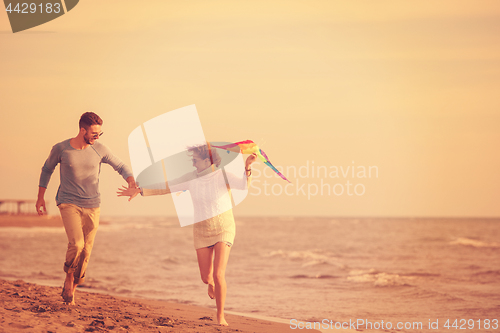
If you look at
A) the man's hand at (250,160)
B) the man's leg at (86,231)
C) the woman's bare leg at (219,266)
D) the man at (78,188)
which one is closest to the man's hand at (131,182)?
the man at (78,188)

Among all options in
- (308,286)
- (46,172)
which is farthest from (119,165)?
(308,286)

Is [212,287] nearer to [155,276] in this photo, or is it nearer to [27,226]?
[155,276]

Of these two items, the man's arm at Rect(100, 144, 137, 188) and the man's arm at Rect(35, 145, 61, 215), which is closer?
the man's arm at Rect(35, 145, 61, 215)

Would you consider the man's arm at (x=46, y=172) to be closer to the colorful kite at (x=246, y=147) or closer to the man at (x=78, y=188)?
the man at (x=78, y=188)

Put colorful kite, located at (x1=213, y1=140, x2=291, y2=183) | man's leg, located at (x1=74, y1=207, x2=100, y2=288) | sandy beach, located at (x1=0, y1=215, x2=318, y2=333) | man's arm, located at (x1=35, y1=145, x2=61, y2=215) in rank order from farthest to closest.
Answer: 1. colorful kite, located at (x1=213, y1=140, x2=291, y2=183)
2. man's leg, located at (x1=74, y1=207, x2=100, y2=288)
3. man's arm, located at (x1=35, y1=145, x2=61, y2=215)
4. sandy beach, located at (x1=0, y1=215, x2=318, y2=333)

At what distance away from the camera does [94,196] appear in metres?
5.54

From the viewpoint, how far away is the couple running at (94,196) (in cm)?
533

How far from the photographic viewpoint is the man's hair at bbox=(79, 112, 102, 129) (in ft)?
17.4

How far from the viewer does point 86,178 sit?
5422 mm

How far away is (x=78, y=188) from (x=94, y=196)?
0.74 ft

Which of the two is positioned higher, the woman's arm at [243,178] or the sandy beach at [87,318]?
the woman's arm at [243,178]

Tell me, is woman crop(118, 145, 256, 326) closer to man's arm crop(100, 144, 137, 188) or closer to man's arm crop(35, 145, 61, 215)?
man's arm crop(100, 144, 137, 188)

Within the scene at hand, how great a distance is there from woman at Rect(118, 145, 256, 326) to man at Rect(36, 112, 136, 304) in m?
0.40

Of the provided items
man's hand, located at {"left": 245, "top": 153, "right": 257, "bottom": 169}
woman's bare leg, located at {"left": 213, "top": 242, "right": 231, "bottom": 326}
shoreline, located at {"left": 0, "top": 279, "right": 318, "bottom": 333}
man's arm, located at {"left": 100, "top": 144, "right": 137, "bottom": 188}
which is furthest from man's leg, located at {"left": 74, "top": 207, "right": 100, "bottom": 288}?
man's hand, located at {"left": 245, "top": 153, "right": 257, "bottom": 169}
